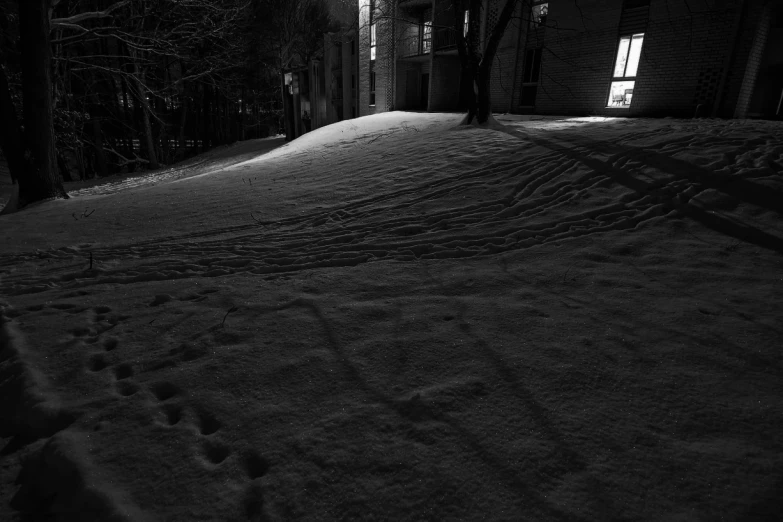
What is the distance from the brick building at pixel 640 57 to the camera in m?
11.3

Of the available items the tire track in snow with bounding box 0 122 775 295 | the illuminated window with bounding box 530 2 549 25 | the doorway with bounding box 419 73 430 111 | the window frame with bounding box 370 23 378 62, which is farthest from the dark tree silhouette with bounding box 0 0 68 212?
the window frame with bounding box 370 23 378 62

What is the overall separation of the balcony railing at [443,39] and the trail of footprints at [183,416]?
70.6 ft

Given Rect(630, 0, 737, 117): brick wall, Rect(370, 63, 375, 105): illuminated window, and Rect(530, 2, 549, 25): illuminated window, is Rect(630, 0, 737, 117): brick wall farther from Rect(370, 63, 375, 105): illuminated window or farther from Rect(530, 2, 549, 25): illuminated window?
Rect(370, 63, 375, 105): illuminated window

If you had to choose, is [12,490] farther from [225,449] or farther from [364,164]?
[364,164]

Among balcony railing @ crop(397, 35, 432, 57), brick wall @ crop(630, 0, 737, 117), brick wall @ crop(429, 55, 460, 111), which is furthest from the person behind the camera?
balcony railing @ crop(397, 35, 432, 57)

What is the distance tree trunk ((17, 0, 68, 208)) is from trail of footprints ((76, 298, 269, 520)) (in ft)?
24.6

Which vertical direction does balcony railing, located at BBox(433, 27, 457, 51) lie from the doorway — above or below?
above

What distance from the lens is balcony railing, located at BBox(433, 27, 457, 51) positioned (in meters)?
20.2

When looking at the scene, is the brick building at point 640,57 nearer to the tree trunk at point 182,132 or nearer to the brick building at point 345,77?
the brick building at point 345,77

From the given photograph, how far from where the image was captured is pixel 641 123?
30.9ft

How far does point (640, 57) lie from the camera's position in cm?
1326

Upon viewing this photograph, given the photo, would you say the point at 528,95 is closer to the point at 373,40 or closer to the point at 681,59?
the point at 681,59

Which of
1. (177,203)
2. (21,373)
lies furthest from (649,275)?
(177,203)

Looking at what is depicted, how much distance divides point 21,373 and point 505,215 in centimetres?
473
